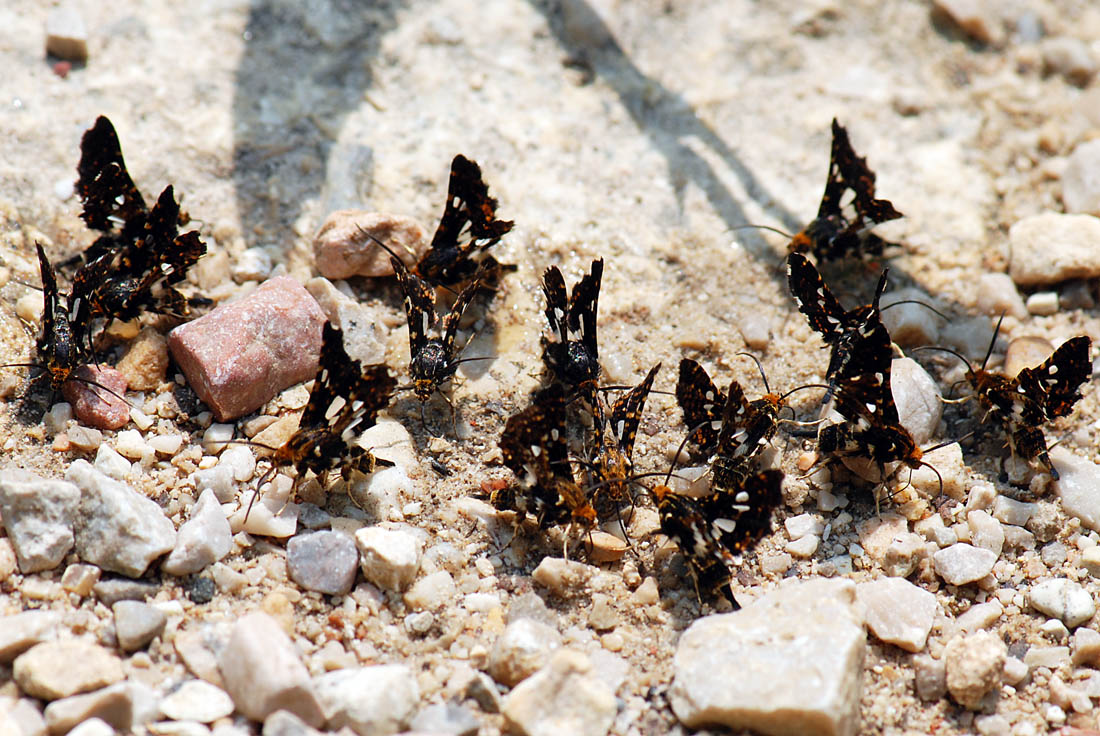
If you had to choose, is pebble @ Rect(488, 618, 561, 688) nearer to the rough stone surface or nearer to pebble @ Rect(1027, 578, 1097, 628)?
the rough stone surface

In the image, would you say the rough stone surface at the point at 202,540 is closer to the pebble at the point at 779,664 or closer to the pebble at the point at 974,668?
the pebble at the point at 779,664

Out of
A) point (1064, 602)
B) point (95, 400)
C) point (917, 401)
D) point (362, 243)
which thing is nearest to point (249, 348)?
point (95, 400)

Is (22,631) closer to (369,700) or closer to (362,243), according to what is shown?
(369,700)

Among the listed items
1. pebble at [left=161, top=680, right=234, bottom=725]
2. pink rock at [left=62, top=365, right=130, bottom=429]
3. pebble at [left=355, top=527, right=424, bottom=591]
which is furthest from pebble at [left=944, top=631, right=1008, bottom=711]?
pink rock at [left=62, top=365, right=130, bottom=429]

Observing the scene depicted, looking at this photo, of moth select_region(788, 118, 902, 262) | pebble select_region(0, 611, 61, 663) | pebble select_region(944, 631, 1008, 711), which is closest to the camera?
pebble select_region(0, 611, 61, 663)

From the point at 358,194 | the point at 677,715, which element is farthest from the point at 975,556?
the point at 358,194

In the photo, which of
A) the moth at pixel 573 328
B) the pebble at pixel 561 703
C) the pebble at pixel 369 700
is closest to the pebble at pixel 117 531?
the pebble at pixel 369 700
